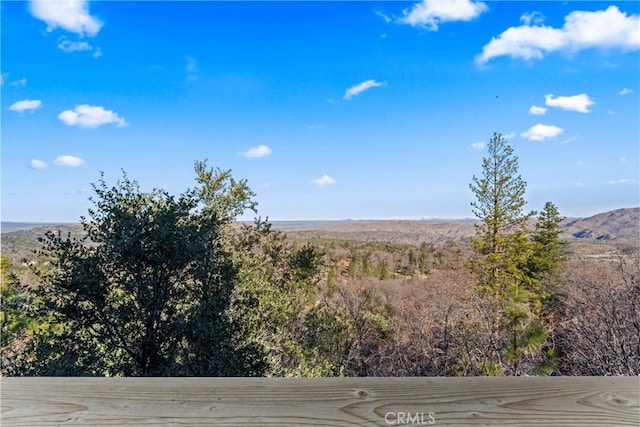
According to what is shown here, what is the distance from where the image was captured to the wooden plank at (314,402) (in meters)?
0.54

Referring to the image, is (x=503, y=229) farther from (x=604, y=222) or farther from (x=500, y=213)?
(x=604, y=222)

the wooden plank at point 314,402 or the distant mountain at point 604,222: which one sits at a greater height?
the distant mountain at point 604,222

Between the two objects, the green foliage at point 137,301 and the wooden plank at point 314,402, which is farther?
the green foliage at point 137,301

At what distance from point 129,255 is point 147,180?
1241mm

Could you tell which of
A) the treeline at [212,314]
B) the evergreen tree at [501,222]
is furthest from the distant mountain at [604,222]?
the treeline at [212,314]

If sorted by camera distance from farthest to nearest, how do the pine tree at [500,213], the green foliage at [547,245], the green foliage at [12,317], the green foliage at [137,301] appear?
the green foliage at [547,245], the pine tree at [500,213], the green foliage at [12,317], the green foliage at [137,301]

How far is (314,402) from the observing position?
1.86ft

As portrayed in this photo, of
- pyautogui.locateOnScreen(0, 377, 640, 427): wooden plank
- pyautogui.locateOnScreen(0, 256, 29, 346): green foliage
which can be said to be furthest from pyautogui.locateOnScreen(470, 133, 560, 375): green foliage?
pyautogui.locateOnScreen(0, 377, 640, 427): wooden plank

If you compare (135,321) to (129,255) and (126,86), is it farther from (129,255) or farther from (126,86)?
(126,86)

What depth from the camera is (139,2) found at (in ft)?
11.9

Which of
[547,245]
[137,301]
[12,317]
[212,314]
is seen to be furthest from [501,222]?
[12,317]
